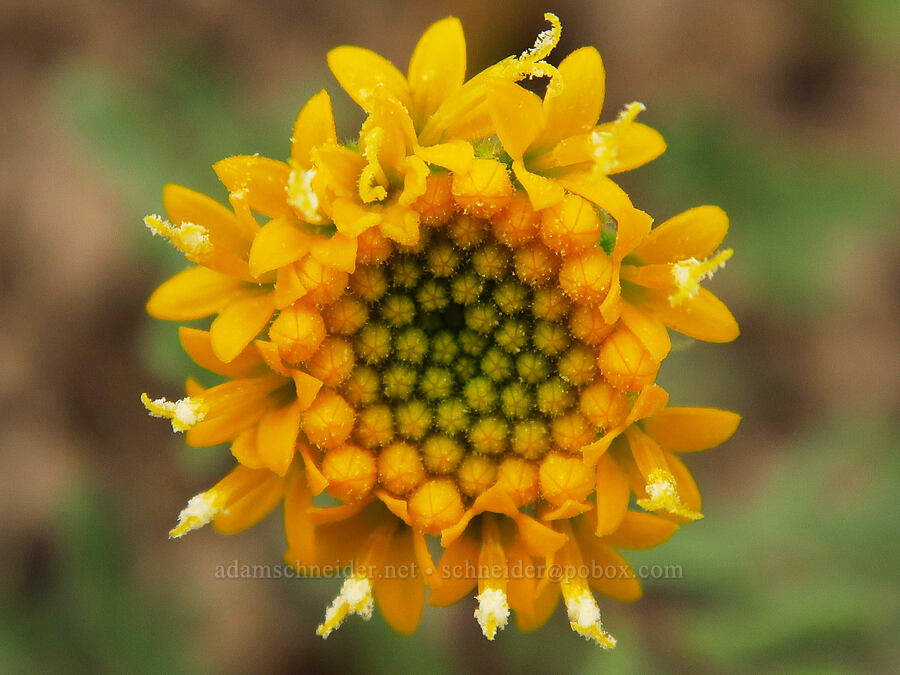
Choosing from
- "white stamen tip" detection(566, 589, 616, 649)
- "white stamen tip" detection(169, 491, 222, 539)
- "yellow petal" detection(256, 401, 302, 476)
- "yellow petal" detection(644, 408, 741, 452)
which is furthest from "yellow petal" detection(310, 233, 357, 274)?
"white stamen tip" detection(566, 589, 616, 649)

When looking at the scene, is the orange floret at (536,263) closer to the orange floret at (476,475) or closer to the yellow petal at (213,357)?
the orange floret at (476,475)

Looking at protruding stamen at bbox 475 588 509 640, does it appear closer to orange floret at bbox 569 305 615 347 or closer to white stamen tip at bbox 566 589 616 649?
white stamen tip at bbox 566 589 616 649

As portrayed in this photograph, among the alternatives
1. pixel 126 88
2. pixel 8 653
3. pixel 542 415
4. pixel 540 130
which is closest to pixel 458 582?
pixel 542 415

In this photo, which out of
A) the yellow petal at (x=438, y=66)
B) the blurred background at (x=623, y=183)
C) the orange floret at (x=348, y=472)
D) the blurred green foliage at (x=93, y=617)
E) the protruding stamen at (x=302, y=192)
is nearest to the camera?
the protruding stamen at (x=302, y=192)

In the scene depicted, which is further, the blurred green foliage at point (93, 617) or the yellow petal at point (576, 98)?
the blurred green foliage at point (93, 617)

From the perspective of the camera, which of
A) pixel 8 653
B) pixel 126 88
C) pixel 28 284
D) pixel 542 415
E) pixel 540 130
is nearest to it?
pixel 540 130

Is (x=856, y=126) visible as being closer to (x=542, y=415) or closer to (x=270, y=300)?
(x=542, y=415)

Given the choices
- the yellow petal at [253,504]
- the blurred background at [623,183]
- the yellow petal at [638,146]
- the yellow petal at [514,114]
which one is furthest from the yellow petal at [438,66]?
the blurred background at [623,183]
